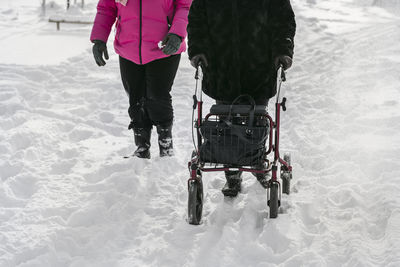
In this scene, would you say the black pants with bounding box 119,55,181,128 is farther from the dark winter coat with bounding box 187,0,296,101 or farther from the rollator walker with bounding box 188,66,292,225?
the rollator walker with bounding box 188,66,292,225

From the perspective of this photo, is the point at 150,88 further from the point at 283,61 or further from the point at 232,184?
the point at 283,61

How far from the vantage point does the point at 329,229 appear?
11.0 ft

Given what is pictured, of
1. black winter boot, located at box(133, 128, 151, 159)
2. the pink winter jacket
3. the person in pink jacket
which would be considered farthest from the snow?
the pink winter jacket

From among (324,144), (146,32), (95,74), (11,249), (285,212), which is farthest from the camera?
(95,74)

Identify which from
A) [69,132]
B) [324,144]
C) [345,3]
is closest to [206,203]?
[324,144]

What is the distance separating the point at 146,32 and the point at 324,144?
2.30 meters

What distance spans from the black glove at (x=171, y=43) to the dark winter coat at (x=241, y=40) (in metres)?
0.54

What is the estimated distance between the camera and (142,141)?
459 centimetres

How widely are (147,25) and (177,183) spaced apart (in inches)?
55.8

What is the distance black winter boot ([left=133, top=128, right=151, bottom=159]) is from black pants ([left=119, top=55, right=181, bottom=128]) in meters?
0.05

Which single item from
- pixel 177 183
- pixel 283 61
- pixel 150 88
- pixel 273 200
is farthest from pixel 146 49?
pixel 273 200

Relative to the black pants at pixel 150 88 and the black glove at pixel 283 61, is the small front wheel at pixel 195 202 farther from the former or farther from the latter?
the black pants at pixel 150 88

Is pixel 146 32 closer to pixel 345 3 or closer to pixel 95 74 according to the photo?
pixel 95 74

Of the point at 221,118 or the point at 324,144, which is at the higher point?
the point at 221,118
